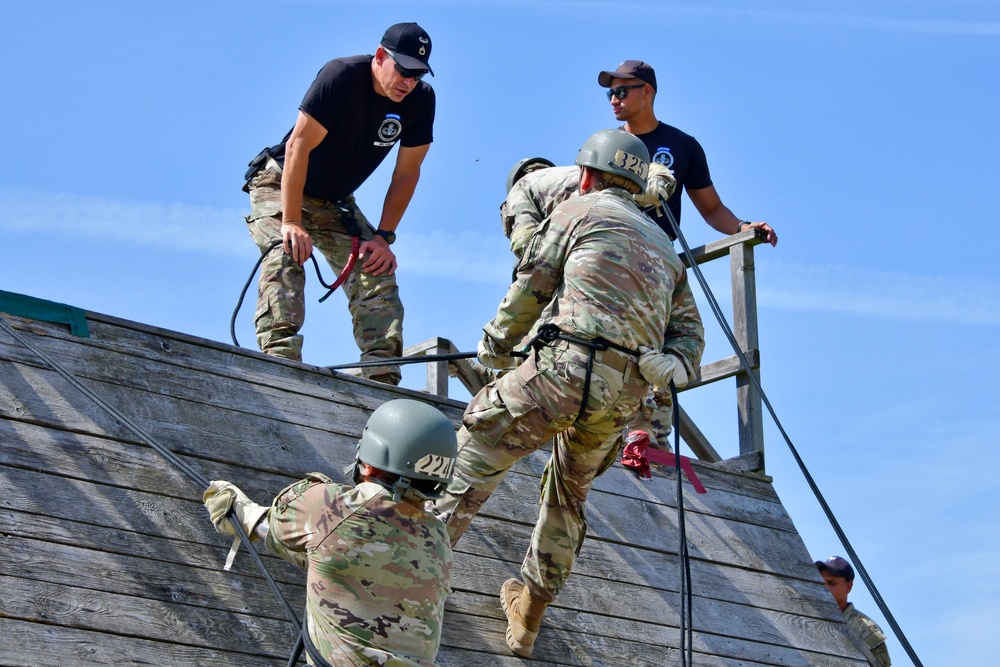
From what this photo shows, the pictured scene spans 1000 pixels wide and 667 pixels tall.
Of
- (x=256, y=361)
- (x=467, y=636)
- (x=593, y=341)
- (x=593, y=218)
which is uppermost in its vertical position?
(x=593, y=218)

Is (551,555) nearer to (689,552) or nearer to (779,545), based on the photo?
(689,552)

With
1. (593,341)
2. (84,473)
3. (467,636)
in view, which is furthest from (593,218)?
(84,473)

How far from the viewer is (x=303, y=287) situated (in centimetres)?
703

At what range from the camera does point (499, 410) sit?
543 cm

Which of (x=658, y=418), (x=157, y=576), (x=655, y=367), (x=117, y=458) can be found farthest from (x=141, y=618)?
(x=658, y=418)

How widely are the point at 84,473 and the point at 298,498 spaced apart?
109 cm

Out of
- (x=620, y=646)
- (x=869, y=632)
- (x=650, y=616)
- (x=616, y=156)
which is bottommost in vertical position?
(x=620, y=646)

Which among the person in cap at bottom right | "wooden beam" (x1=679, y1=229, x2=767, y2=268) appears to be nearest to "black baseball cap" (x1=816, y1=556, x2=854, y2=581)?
the person in cap at bottom right

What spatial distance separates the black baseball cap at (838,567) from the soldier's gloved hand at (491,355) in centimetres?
378

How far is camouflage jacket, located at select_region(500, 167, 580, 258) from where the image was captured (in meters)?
6.61

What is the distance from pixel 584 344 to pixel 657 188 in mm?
2119

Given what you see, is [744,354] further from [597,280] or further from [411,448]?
[411,448]

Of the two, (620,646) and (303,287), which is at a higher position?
(303,287)

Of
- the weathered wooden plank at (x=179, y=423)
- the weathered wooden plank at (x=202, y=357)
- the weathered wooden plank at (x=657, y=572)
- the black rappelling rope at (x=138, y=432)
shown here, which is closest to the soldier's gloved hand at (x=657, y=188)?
the weathered wooden plank at (x=202, y=357)
